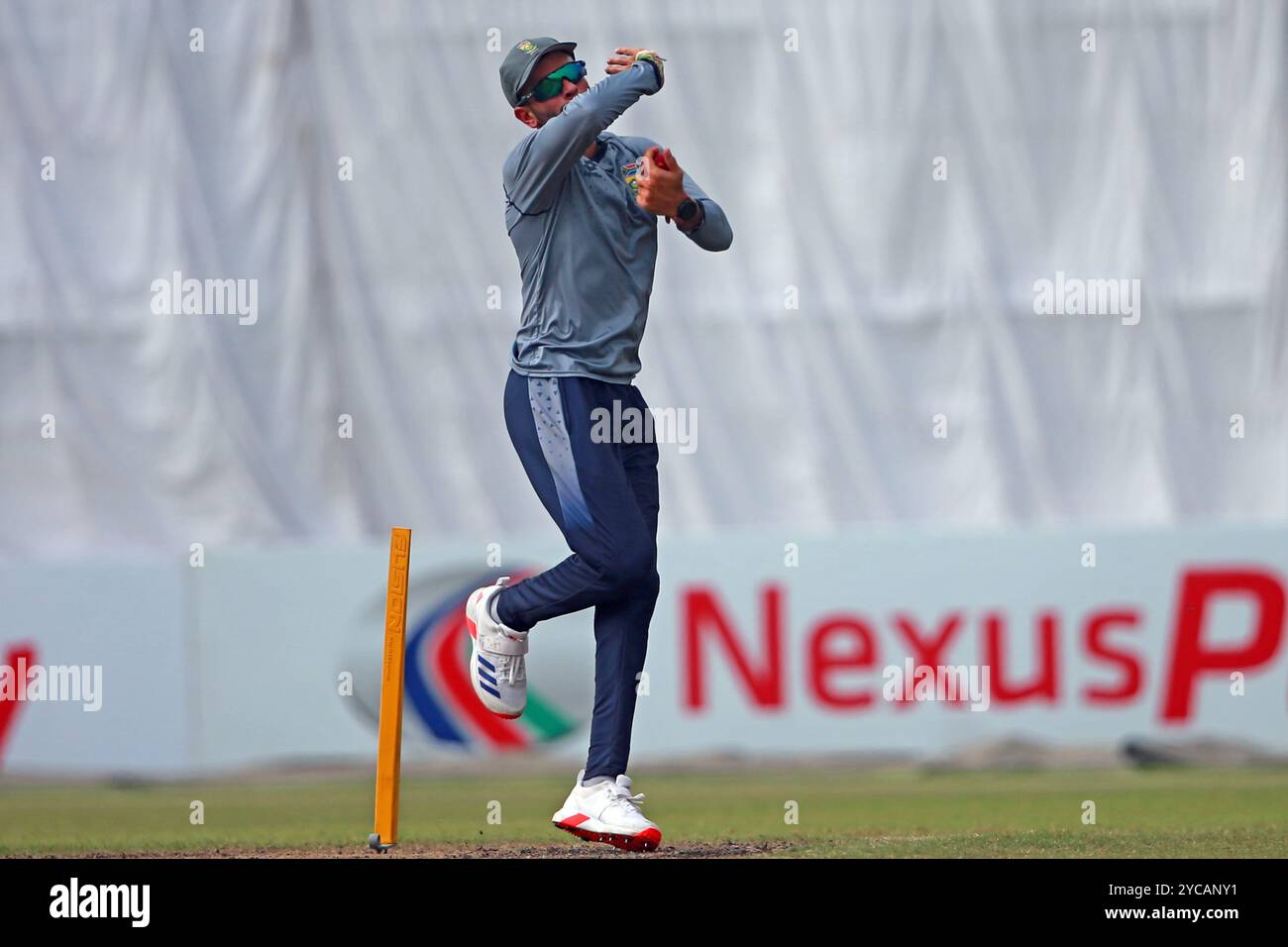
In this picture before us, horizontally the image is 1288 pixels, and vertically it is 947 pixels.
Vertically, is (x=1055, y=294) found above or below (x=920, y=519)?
above

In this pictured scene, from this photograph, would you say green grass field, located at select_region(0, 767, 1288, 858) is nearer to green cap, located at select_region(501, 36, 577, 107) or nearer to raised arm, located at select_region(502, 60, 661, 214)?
raised arm, located at select_region(502, 60, 661, 214)

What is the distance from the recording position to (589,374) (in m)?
4.54

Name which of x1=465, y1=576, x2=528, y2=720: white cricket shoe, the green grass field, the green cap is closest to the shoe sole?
the green grass field

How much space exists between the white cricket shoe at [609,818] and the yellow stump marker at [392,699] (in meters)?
0.44

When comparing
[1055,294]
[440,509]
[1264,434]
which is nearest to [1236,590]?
[1264,434]

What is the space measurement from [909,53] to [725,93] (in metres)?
0.93

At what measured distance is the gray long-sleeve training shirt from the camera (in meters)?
4.54

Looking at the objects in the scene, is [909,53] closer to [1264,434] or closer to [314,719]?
[1264,434]

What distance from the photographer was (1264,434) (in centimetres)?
878

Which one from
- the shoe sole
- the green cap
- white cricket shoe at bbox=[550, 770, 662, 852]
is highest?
the green cap

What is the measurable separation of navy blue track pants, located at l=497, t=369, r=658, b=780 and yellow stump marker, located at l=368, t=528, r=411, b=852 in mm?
298

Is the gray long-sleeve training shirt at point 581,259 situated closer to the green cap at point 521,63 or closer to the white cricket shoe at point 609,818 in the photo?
the green cap at point 521,63

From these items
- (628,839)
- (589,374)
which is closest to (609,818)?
(628,839)

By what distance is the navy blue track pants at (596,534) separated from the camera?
4.48 metres
